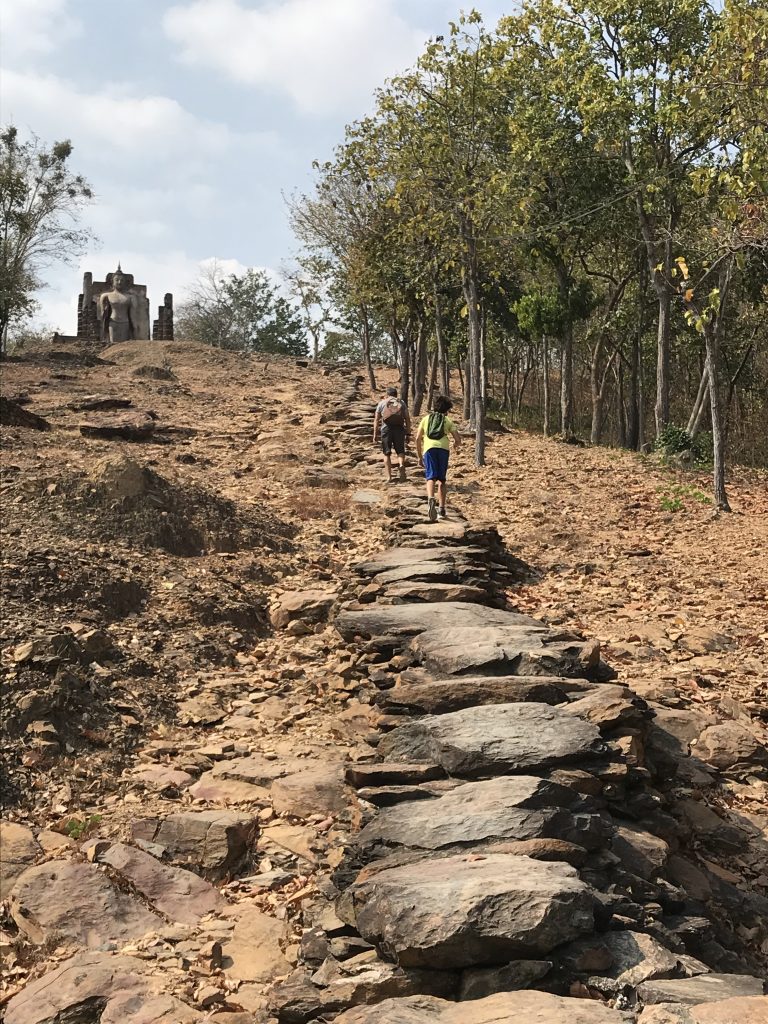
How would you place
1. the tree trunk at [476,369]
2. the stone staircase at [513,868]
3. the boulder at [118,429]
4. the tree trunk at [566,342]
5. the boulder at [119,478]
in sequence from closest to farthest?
the stone staircase at [513,868], the boulder at [119,478], the boulder at [118,429], the tree trunk at [476,369], the tree trunk at [566,342]

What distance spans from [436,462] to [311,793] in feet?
22.3

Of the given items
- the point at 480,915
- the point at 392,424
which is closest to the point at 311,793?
the point at 480,915

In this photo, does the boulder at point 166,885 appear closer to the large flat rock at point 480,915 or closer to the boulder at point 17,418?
the large flat rock at point 480,915

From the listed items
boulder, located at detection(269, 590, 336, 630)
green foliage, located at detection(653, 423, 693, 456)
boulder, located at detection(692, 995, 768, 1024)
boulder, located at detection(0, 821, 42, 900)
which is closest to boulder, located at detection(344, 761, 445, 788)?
boulder, located at detection(0, 821, 42, 900)

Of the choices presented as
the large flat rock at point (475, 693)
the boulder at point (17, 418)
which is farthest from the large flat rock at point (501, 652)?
the boulder at point (17, 418)

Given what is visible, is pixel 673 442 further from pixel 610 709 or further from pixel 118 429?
pixel 610 709

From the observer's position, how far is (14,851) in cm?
537

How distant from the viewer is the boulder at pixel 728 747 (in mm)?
6930

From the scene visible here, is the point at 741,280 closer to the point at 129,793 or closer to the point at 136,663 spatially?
the point at 136,663

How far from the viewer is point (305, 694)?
761cm

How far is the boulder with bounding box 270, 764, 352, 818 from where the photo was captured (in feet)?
18.6

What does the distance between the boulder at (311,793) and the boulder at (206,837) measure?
0.83ft

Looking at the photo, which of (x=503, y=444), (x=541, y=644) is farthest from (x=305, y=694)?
(x=503, y=444)

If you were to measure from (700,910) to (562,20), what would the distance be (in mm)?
19878
